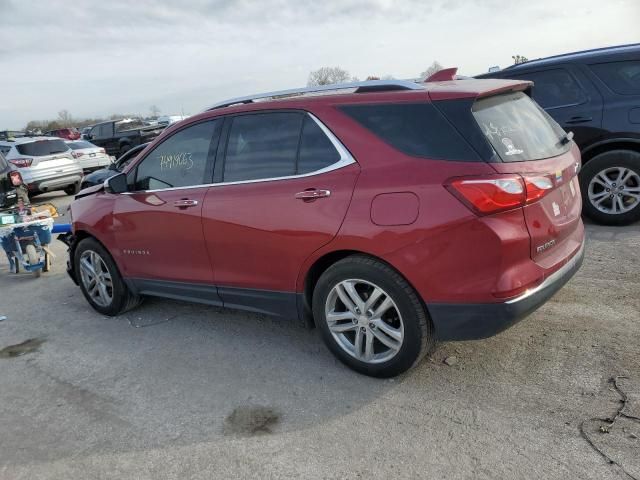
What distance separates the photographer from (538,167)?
3.05m

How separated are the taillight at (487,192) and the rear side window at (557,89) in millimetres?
4207

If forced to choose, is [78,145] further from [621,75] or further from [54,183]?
[621,75]

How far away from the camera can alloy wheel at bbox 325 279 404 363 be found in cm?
324

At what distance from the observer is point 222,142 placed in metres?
3.96

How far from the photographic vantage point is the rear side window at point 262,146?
3555mm

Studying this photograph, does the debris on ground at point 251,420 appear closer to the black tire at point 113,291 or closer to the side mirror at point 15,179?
the black tire at point 113,291

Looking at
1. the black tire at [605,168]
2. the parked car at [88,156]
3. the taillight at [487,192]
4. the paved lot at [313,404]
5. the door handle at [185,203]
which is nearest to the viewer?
the paved lot at [313,404]

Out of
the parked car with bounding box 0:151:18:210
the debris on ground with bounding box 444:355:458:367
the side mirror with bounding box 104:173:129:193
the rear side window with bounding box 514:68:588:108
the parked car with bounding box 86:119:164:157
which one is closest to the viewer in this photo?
the debris on ground with bounding box 444:355:458:367

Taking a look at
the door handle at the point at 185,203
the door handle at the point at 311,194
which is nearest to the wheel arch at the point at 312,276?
the door handle at the point at 311,194

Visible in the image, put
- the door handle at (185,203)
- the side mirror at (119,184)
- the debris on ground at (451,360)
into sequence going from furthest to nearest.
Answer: the side mirror at (119,184) < the door handle at (185,203) < the debris on ground at (451,360)

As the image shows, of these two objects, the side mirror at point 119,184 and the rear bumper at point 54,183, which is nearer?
the side mirror at point 119,184

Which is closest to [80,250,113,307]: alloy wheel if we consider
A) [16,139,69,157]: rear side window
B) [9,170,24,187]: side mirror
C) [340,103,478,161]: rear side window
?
[9,170,24,187]: side mirror

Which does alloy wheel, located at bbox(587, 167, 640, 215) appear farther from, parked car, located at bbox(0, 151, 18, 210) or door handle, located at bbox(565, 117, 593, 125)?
parked car, located at bbox(0, 151, 18, 210)

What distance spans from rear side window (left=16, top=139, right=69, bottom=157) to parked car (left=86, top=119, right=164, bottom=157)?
7.10m
